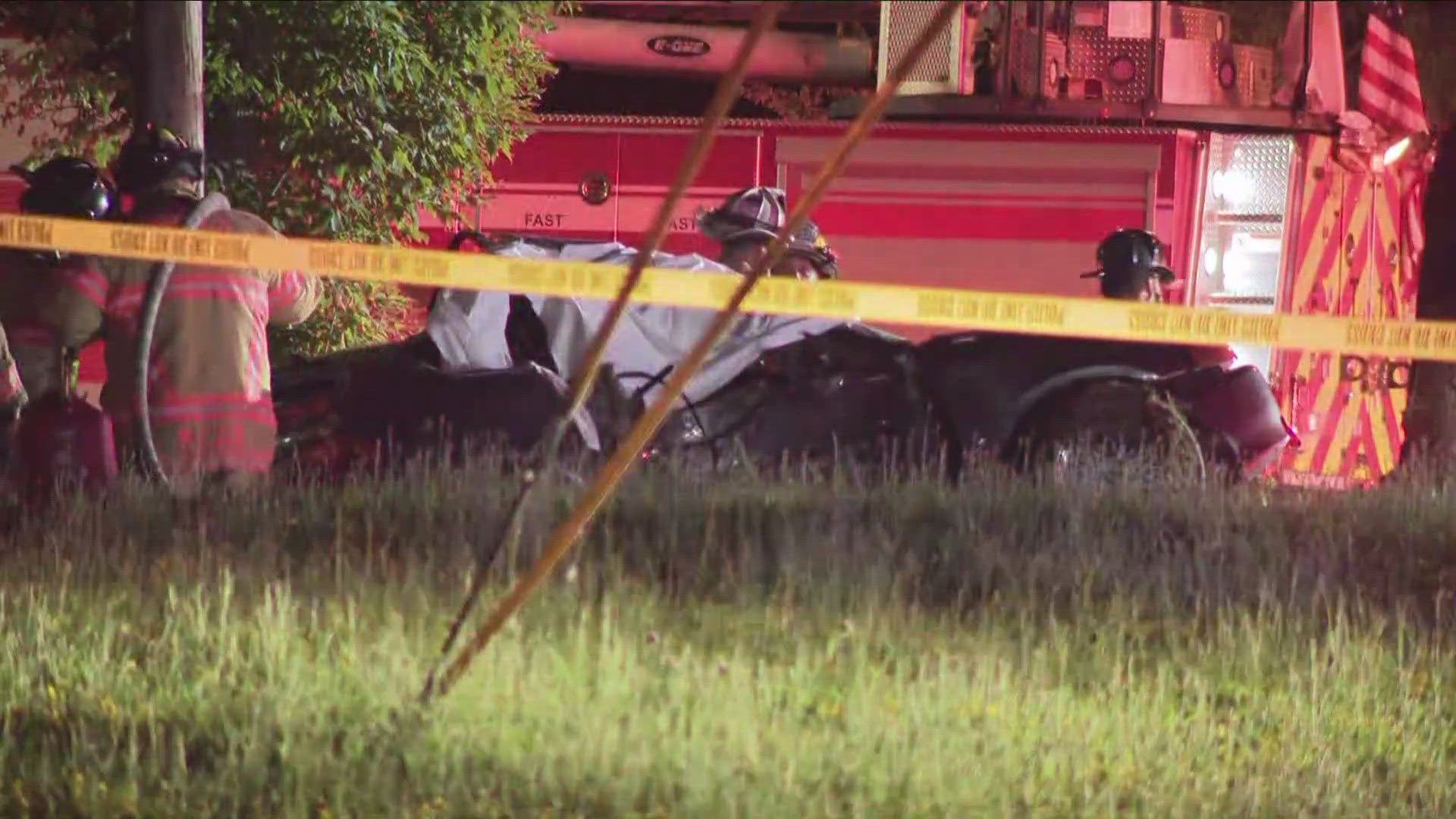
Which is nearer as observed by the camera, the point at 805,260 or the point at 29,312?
the point at 29,312

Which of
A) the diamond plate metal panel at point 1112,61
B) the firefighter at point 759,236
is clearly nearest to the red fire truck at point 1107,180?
the diamond plate metal panel at point 1112,61

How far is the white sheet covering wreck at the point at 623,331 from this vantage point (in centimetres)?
745

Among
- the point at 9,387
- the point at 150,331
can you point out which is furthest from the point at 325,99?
the point at 150,331

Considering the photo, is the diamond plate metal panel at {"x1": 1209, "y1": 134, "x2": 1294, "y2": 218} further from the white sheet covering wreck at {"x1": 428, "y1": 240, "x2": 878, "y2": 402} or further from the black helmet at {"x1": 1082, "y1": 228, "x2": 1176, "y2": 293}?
the white sheet covering wreck at {"x1": 428, "y1": 240, "x2": 878, "y2": 402}

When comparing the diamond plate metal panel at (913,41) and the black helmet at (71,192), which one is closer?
the black helmet at (71,192)

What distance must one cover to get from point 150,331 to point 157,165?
0.70m

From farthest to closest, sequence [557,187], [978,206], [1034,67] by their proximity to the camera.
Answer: [557,187] < [978,206] < [1034,67]

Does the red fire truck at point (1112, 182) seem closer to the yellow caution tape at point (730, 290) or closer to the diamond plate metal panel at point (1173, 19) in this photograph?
the diamond plate metal panel at point (1173, 19)

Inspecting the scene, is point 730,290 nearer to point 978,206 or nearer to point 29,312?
point 29,312

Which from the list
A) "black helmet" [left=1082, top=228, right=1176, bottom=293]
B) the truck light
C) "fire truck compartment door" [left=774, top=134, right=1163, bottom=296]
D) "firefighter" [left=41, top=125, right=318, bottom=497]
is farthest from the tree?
the truck light

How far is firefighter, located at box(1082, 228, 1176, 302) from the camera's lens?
8.40 meters

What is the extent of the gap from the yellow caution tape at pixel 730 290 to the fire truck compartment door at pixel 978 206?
4741mm

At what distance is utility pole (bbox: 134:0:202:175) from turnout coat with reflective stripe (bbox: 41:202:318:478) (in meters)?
2.21

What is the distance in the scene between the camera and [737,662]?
4160 mm
